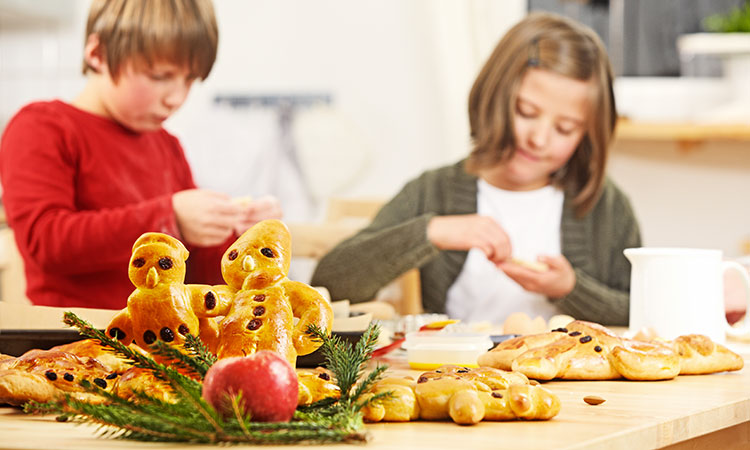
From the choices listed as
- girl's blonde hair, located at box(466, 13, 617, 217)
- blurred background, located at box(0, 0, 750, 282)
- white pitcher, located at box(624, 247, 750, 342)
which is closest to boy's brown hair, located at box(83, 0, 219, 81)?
girl's blonde hair, located at box(466, 13, 617, 217)

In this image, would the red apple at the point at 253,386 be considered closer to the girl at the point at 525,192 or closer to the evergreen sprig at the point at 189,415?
the evergreen sprig at the point at 189,415

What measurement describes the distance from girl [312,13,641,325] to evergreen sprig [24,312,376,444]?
3.58 feet

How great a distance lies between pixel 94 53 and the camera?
4.40ft

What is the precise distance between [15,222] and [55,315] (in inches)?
19.2

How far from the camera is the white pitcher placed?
912 mm

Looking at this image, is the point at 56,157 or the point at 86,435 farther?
the point at 56,157

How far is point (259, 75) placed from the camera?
3113 mm

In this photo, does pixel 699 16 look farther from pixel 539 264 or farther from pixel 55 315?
pixel 55 315

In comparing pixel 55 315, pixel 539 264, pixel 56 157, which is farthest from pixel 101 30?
pixel 539 264

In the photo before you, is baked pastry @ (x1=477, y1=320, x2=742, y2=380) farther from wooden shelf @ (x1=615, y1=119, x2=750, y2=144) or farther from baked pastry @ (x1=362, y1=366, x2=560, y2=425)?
wooden shelf @ (x1=615, y1=119, x2=750, y2=144)

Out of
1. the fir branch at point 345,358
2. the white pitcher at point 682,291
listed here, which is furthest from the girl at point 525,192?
the fir branch at point 345,358

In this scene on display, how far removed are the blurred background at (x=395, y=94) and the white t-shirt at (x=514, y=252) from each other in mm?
830

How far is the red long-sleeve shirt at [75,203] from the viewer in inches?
48.3

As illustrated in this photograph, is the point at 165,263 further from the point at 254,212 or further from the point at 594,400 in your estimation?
the point at 254,212
